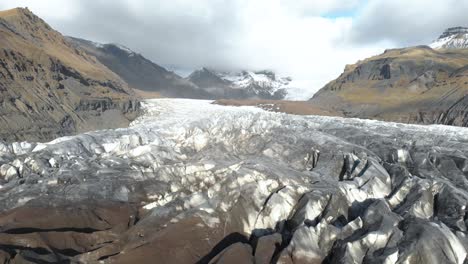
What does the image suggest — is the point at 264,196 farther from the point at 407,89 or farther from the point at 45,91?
the point at 407,89

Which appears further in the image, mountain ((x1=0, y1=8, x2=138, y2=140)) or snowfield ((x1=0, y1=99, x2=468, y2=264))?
mountain ((x1=0, y1=8, x2=138, y2=140))

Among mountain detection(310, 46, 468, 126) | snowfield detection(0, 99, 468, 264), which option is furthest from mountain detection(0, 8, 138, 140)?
mountain detection(310, 46, 468, 126)

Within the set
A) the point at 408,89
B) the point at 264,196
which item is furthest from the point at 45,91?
the point at 408,89

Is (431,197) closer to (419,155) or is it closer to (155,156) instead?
(419,155)

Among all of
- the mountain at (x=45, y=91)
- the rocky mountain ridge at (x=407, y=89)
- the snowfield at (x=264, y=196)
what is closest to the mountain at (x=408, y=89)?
the rocky mountain ridge at (x=407, y=89)

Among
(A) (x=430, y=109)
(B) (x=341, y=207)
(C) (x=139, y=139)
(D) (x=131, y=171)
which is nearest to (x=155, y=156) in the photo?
(D) (x=131, y=171)

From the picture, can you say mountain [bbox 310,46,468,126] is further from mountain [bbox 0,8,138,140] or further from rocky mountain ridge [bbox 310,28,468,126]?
mountain [bbox 0,8,138,140]

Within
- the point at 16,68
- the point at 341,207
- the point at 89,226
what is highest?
the point at 16,68
